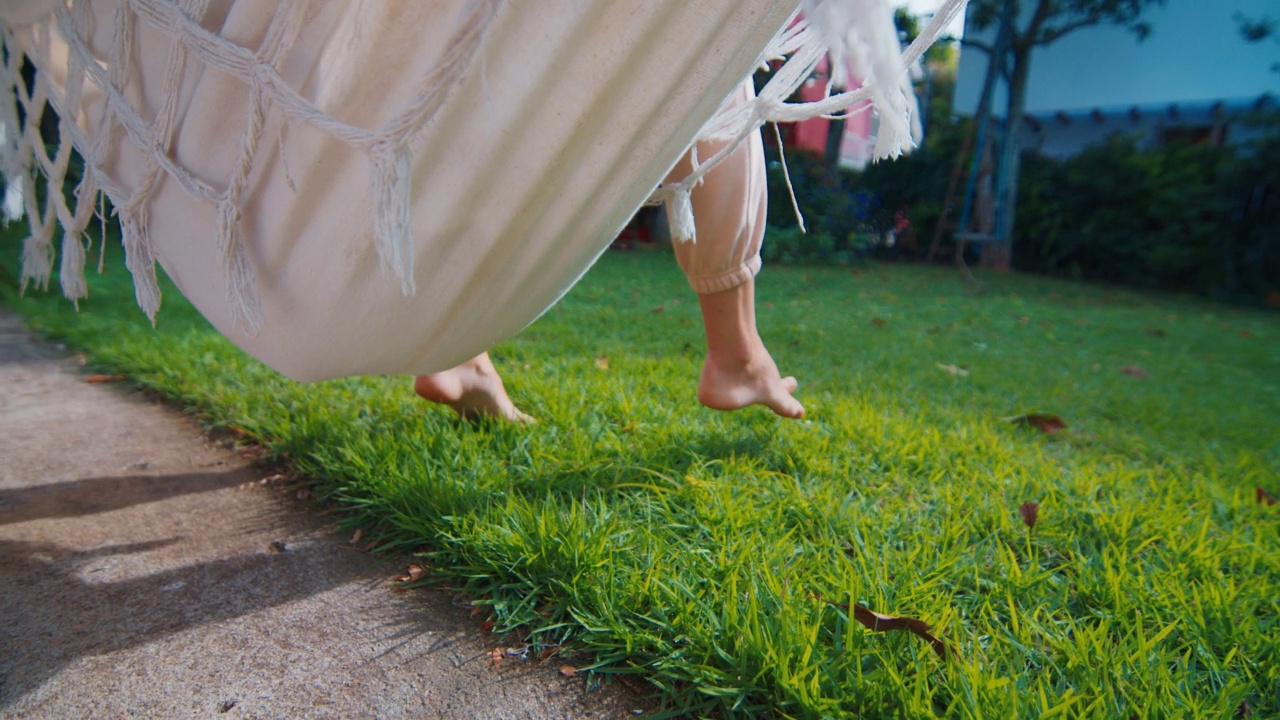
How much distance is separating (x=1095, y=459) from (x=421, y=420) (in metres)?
1.76

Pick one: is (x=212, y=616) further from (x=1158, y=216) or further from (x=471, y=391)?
(x=1158, y=216)

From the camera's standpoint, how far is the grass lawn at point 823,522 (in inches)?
40.1

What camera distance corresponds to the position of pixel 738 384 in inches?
68.7

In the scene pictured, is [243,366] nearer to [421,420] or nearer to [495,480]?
[421,420]

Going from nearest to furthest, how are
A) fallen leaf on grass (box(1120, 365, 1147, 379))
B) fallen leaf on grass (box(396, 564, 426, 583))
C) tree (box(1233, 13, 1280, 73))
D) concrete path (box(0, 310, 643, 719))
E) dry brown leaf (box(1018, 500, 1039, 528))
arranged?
1. concrete path (box(0, 310, 643, 719))
2. fallen leaf on grass (box(396, 564, 426, 583))
3. dry brown leaf (box(1018, 500, 1039, 528))
4. fallen leaf on grass (box(1120, 365, 1147, 379))
5. tree (box(1233, 13, 1280, 73))

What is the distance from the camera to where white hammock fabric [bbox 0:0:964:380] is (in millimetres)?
847

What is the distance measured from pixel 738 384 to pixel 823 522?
41 cm

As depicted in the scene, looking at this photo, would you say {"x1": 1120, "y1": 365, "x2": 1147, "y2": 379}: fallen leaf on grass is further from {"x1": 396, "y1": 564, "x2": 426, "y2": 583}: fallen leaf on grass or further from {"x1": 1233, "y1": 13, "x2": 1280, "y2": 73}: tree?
{"x1": 1233, "y1": 13, "x2": 1280, "y2": 73}: tree

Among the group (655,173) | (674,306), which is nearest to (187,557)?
(655,173)

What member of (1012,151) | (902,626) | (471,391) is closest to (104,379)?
(471,391)

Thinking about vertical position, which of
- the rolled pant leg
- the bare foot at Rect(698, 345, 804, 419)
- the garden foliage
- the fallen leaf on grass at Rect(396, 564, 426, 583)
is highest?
the garden foliage

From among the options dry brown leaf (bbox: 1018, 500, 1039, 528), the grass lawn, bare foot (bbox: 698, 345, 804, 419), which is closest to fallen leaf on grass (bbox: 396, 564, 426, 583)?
the grass lawn

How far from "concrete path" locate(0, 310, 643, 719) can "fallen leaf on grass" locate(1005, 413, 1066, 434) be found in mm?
1833

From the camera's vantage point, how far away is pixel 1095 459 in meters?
2.07
